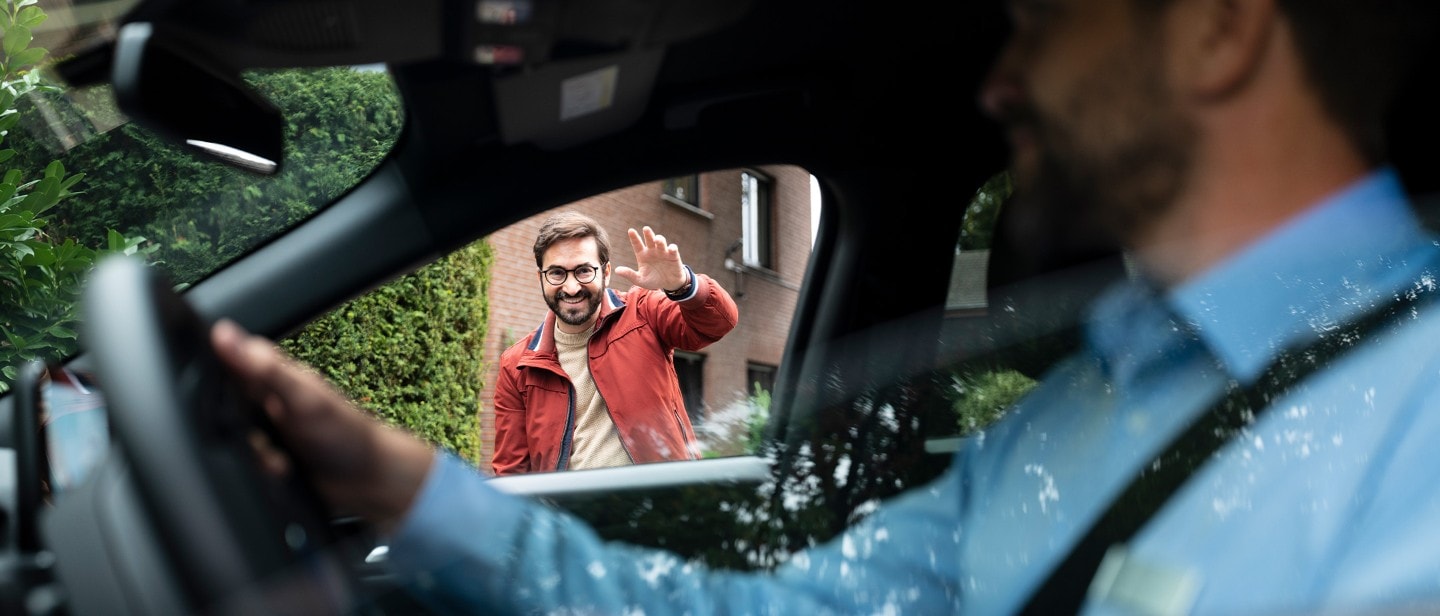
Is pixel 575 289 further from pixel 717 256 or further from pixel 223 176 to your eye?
pixel 223 176

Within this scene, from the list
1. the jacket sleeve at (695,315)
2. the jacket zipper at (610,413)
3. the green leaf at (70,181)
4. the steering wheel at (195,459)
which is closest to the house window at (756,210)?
the jacket sleeve at (695,315)

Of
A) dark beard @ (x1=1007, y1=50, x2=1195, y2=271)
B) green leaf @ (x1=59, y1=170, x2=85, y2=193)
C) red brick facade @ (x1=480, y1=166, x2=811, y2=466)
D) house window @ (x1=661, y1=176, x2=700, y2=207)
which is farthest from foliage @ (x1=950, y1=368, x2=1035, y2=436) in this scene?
green leaf @ (x1=59, y1=170, x2=85, y2=193)

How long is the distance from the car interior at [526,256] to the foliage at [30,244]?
0.58 ft

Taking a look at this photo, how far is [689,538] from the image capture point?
1.42 m

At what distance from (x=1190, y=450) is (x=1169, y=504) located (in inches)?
2.1

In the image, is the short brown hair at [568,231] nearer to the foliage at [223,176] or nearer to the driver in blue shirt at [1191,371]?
the foliage at [223,176]

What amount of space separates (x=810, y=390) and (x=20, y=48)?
45.0 inches

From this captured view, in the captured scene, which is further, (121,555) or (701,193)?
(701,193)

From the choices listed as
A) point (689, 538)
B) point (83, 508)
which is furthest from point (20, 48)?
point (689, 538)

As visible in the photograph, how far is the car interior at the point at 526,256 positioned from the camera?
77 centimetres

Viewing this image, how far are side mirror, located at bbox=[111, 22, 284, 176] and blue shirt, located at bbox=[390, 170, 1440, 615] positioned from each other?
18.2 inches

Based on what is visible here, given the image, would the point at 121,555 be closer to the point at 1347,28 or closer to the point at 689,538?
the point at 689,538

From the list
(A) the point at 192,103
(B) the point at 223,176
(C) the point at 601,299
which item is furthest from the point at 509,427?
(A) the point at 192,103

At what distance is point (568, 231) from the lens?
1.59 m
